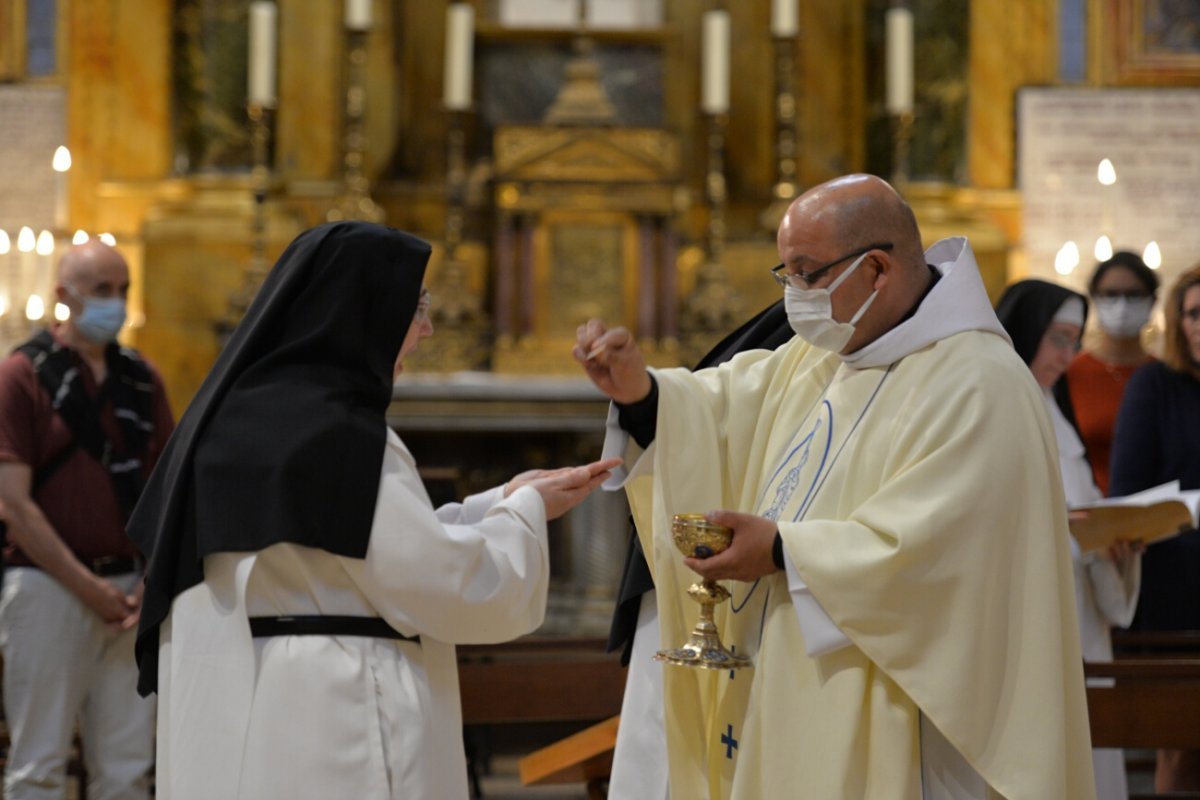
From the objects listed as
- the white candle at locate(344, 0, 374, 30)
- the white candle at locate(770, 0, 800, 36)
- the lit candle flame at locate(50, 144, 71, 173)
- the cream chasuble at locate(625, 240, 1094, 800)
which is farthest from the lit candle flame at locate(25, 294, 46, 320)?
the cream chasuble at locate(625, 240, 1094, 800)

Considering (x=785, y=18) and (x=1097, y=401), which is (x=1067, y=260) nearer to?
(x=785, y=18)

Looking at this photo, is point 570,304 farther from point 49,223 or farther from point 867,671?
point 867,671

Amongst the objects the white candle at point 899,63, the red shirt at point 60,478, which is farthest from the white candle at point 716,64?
the red shirt at point 60,478

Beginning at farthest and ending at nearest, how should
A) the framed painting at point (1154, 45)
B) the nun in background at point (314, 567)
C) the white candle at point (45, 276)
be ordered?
the framed painting at point (1154, 45) < the white candle at point (45, 276) < the nun in background at point (314, 567)

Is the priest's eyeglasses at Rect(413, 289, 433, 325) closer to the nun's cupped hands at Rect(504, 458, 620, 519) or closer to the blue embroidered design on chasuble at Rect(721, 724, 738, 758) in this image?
the nun's cupped hands at Rect(504, 458, 620, 519)

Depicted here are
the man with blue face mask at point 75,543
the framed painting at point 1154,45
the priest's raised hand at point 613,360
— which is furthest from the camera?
the framed painting at point 1154,45

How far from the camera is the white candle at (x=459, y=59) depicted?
8.44 meters

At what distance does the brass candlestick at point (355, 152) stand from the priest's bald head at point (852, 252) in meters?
5.39

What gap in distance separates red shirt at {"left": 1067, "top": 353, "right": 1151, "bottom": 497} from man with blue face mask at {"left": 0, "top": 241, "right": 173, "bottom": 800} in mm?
3427

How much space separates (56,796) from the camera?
4941mm

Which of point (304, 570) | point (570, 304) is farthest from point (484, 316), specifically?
point (304, 570)

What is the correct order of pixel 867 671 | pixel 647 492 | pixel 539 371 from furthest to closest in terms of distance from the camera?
pixel 539 371 → pixel 647 492 → pixel 867 671

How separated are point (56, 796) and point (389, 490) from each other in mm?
2251

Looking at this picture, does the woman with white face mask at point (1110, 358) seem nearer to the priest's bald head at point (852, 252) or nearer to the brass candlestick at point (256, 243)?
the priest's bald head at point (852, 252)
